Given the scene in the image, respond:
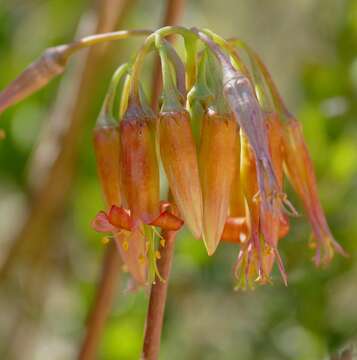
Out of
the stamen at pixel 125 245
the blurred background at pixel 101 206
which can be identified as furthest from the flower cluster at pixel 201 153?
the blurred background at pixel 101 206

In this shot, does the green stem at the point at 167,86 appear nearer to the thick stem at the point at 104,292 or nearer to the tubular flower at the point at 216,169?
the tubular flower at the point at 216,169

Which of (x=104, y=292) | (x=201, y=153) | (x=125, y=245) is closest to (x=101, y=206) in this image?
(x=104, y=292)

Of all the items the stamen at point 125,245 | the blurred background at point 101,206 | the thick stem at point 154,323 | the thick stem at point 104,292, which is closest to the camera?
the thick stem at point 154,323

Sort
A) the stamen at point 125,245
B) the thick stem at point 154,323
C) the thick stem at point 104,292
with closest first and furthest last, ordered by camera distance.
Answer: the thick stem at point 154,323 → the stamen at point 125,245 → the thick stem at point 104,292

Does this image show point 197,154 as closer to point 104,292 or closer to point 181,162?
point 181,162

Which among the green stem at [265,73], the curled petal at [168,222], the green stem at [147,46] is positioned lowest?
the curled petal at [168,222]

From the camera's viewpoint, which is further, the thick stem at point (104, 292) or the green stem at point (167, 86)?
the thick stem at point (104, 292)

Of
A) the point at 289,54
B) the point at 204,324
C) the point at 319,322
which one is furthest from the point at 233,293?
the point at 289,54
